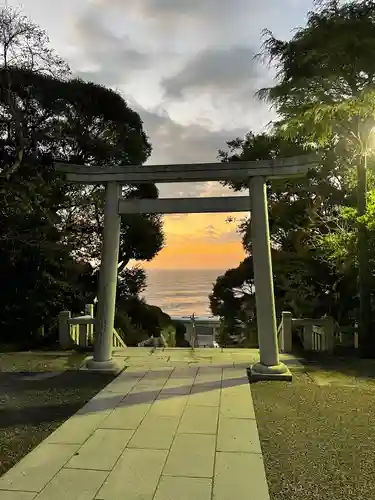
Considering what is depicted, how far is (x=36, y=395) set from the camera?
486cm

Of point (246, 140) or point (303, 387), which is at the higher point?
point (246, 140)

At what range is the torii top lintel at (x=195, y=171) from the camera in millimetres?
5629

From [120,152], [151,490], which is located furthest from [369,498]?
[120,152]

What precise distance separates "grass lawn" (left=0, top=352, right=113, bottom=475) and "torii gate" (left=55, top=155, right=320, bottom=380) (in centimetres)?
54

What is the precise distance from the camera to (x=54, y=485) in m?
2.77

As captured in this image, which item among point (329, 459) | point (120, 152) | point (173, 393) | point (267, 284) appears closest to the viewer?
point (329, 459)

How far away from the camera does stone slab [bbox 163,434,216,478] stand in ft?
9.78

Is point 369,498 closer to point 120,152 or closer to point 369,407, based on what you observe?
point 369,407

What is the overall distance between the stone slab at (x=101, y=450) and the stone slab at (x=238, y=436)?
80 cm

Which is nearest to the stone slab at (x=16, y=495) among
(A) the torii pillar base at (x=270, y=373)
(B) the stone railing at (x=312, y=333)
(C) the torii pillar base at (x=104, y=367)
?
(C) the torii pillar base at (x=104, y=367)

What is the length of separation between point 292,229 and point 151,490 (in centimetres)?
953

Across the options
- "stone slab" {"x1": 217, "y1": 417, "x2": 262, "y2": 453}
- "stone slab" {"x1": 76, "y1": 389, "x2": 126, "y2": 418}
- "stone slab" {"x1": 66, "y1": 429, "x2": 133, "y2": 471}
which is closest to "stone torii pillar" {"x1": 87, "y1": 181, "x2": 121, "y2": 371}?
"stone slab" {"x1": 76, "y1": 389, "x2": 126, "y2": 418}

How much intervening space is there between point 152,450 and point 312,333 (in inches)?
211

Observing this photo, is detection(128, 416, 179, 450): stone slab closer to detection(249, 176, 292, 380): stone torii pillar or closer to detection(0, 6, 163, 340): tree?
detection(249, 176, 292, 380): stone torii pillar
